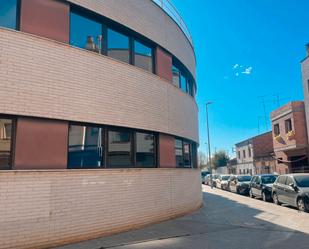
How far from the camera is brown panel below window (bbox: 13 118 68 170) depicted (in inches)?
302

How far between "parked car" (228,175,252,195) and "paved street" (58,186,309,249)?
12522 mm

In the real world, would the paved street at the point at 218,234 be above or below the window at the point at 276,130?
→ below

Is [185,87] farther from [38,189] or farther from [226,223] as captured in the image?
[38,189]

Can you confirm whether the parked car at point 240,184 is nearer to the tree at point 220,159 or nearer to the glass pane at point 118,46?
the glass pane at point 118,46

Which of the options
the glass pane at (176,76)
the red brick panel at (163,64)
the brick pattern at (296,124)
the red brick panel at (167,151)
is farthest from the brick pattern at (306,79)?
the red brick panel at (167,151)

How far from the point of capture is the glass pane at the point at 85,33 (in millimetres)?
9383

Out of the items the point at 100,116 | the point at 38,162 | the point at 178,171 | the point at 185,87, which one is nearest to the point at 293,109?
the point at 185,87

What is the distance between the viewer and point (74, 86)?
892cm

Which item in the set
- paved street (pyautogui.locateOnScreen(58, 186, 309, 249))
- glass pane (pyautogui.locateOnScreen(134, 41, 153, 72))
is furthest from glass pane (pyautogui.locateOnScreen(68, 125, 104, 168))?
glass pane (pyautogui.locateOnScreen(134, 41, 153, 72))

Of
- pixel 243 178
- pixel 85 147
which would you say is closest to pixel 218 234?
pixel 85 147

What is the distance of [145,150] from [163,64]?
365cm

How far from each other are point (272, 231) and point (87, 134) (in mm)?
6263

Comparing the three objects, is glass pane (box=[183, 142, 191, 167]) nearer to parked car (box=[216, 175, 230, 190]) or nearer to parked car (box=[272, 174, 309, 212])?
parked car (box=[272, 174, 309, 212])

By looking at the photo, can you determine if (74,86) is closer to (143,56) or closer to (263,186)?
(143,56)
